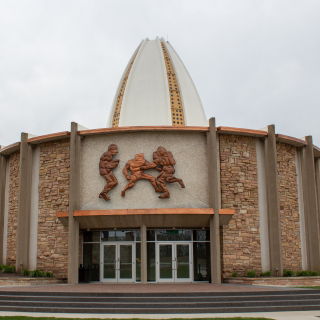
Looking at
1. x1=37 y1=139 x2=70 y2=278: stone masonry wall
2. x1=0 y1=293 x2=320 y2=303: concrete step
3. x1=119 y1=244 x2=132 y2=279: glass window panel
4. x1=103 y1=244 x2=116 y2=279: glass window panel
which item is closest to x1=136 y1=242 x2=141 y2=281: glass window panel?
x1=119 y1=244 x2=132 y2=279: glass window panel

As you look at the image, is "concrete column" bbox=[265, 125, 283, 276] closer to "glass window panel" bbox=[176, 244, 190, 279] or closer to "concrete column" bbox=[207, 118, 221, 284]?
"concrete column" bbox=[207, 118, 221, 284]

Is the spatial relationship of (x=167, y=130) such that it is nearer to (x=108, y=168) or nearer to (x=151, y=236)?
(x=108, y=168)

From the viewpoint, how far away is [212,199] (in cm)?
1858

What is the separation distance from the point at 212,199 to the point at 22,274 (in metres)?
9.11

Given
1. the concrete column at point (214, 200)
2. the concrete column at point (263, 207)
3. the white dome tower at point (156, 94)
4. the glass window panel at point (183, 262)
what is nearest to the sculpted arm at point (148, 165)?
the concrete column at point (214, 200)

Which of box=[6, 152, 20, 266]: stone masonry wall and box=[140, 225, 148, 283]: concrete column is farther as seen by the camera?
box=[6, 152, 20, 266]: stone masonry wall

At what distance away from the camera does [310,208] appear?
21.5 metres

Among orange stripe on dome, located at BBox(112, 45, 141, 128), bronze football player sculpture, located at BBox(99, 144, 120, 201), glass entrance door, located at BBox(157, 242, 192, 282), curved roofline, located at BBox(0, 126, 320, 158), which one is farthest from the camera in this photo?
orange stripe on dome, located at BBox(112, 45, 141, 128)

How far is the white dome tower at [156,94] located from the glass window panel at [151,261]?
360 inches

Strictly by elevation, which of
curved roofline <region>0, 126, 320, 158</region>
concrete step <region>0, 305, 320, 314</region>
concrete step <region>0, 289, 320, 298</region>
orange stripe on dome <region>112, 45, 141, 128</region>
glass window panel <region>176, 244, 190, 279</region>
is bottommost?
concrete step <region>0, 305, 320, 314</region>

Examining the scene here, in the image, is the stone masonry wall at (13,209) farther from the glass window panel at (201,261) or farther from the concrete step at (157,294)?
the glass window panel at (201,261)

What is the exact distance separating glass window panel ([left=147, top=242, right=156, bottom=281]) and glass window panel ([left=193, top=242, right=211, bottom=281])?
1776mm

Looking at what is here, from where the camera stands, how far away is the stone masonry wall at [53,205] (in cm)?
1970

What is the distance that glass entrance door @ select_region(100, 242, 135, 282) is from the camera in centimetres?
1927
